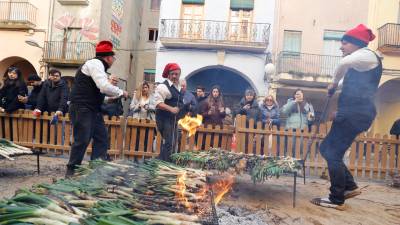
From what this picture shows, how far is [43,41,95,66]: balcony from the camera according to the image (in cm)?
2211

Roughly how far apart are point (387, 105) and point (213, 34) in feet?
34.1

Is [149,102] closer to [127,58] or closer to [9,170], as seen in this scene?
[9,170]

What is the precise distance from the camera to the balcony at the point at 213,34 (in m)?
19.5

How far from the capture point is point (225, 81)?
21578 millimetres

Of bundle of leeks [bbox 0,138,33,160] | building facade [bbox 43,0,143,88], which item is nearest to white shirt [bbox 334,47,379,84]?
bundle of leeks [bbox 0,138,33,160]

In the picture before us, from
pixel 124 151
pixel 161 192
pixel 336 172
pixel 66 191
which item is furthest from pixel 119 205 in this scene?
pixel 124 151

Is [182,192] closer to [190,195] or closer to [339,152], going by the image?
[190,195]

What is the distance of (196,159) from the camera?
550 cm

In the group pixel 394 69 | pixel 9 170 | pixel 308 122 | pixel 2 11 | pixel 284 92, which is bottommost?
pixel 9 170

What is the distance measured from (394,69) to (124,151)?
604 inches

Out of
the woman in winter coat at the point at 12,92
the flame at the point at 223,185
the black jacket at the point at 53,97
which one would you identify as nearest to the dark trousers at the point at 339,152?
the flame at the point at 223,185

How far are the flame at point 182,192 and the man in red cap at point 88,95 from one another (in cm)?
Answer: 195

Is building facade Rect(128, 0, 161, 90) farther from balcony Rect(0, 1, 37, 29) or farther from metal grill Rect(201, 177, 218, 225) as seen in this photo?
metal grill Rect(201, 177, 218, 225)

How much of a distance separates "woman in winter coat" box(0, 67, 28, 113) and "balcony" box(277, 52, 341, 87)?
45.1 feet
